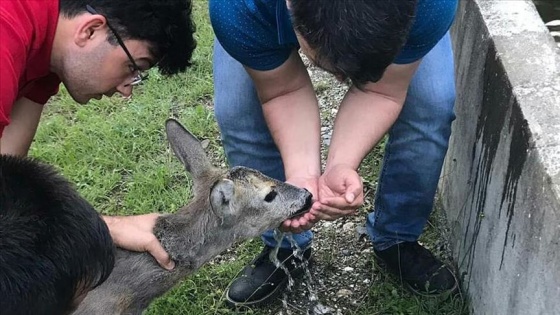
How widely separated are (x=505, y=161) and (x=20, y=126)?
5.68 feet

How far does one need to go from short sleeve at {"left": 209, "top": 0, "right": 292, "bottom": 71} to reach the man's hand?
0.73m

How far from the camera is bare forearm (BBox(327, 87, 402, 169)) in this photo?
306 centimetres

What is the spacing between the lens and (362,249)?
12.8 feet

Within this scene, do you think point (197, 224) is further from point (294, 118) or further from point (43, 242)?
point (43, 242)

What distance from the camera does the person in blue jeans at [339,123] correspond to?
2.88 meters

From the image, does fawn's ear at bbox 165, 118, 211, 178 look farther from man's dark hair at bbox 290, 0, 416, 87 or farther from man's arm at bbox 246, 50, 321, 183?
man's dark hair at bbox 290, 0, 416, 87

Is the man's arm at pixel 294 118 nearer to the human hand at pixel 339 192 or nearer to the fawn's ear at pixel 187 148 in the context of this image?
the human hand at pixel 339 192

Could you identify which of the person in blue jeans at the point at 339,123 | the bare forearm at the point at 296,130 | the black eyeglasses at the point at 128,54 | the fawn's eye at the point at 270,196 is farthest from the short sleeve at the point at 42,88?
the fawn's eye at the point at 270,196

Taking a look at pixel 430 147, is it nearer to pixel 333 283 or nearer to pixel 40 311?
pixel 333 283

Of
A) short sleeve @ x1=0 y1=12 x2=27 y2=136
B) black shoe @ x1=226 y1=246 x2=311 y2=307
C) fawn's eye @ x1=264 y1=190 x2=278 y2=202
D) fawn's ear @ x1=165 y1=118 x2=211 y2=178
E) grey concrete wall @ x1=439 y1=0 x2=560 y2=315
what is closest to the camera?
short sleeve @ x1=0 y1=12 x2=27 y2=136

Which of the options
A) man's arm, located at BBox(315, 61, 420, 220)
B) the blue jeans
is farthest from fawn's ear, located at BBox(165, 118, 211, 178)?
man's arm, located at BBox(315, 61, 420, 220)

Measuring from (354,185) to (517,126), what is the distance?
572 millimetres

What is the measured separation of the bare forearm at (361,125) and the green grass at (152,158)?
81 cm

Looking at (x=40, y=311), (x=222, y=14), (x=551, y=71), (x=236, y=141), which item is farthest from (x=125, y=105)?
(x=40, y=311)
